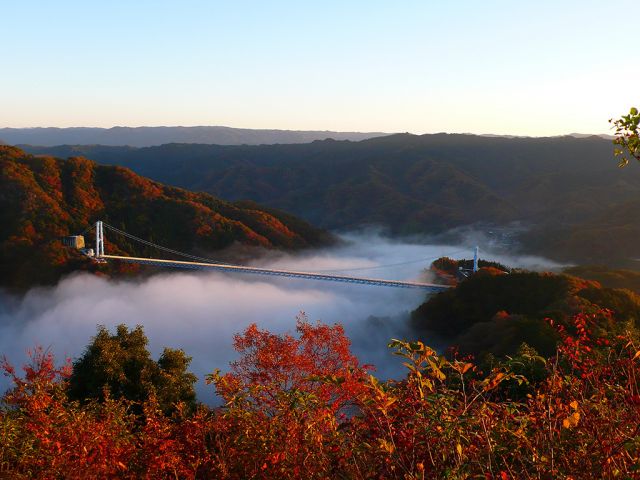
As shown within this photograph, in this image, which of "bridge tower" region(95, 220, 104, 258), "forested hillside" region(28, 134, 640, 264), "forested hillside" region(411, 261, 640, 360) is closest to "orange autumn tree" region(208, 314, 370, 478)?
"forested hillside" region(411, 261, 640, 360)

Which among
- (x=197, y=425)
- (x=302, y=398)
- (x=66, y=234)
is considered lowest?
(x=66, y=234)

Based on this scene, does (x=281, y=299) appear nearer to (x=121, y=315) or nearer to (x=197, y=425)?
(x=121, y=315)

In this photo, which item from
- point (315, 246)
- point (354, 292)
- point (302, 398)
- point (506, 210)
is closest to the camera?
point (302, 398)

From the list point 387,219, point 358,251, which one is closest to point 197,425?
point 358,251

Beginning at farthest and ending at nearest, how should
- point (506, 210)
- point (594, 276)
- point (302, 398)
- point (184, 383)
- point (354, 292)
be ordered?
point (506, 210), point (354, 292), point (594, 276), point (184, 383), point (302, 398)

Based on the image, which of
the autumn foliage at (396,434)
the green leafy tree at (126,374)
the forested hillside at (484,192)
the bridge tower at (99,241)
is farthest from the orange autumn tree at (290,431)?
the forested hillside at (484,192)

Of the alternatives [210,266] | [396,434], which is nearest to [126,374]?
[396,434]

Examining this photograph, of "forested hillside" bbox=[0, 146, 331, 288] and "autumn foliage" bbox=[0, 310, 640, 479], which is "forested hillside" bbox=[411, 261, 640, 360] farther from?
"forested hillside" bbox=[0, 146, 331, 288]
